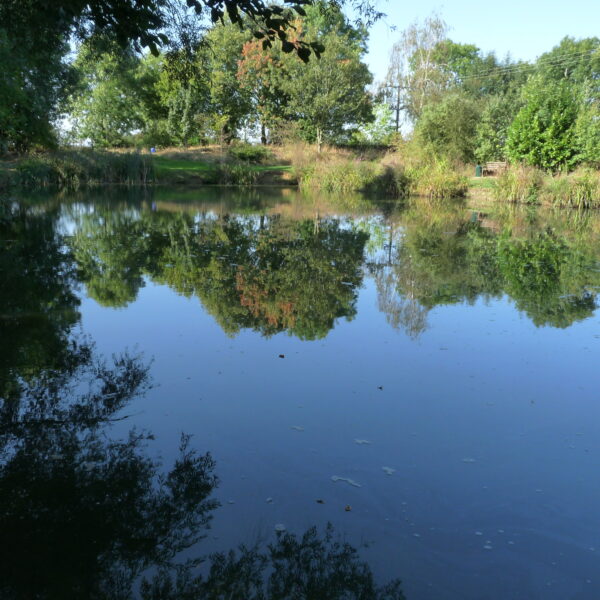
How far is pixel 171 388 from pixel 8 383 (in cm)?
135

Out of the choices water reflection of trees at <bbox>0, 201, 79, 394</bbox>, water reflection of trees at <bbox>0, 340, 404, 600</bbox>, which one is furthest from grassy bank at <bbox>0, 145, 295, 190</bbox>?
water reflection of trees at <bbox>0, 340, 404, 600</bbox>

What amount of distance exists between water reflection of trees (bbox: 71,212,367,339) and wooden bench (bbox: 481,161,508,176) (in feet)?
53.0

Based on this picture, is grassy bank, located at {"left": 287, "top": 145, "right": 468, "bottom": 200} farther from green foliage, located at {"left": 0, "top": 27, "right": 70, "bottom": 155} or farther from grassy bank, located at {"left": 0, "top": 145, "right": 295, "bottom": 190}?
green foliage, located at {"left": 0, "top": 27, "right": 70, "bottom": 155}

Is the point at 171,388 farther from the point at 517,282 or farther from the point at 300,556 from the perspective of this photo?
the point at 517,282

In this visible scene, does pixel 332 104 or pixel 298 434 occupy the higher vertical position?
pixel 332 104

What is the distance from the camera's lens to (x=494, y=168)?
31891 mm

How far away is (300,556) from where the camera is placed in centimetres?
283

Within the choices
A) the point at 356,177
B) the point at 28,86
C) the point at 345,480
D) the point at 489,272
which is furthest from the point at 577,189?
the point at 345,480

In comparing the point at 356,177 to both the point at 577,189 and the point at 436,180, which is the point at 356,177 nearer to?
the point at 436,180

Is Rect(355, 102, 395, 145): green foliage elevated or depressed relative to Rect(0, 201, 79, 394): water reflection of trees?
elevated

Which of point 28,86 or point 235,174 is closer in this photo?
point 28,86

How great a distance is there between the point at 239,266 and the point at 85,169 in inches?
1028

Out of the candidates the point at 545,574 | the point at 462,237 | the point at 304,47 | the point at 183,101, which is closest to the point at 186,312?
the point at 304,47

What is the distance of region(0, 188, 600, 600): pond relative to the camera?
2764 mm
